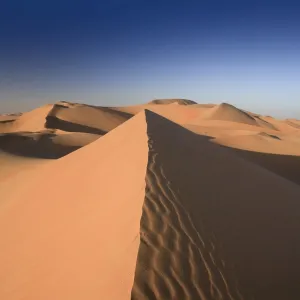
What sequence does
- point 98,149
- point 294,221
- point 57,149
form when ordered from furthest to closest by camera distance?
point 57,149
point 98,149
point 294,221

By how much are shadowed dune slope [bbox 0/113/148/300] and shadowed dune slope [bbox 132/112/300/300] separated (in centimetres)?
24

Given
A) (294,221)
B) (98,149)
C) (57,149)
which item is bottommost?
(57,149)

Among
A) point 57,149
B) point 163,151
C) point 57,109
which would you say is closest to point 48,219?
point 163,151

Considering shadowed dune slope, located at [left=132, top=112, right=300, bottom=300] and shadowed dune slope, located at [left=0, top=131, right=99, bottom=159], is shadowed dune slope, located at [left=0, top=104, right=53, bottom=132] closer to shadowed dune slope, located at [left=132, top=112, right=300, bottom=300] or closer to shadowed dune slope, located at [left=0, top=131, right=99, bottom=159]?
shadowed dune slope, located at [left=0, top=131, right=99, bottom=159]

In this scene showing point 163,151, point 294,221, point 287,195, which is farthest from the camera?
point 287,195

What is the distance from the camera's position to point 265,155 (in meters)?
13.8

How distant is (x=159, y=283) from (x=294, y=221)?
3.37 meters

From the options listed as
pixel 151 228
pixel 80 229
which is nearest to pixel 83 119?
pixel 80 229

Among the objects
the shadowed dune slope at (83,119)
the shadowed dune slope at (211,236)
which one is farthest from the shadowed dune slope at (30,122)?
the shadowed dune slope at (211,236)

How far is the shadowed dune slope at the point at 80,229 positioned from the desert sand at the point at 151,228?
0.02 metres

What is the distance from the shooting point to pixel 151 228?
3.77 metres

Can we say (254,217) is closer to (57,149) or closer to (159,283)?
(159,283)

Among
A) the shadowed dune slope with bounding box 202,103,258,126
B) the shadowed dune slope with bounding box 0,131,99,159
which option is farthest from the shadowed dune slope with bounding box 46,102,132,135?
the shadowed dune slope with bounding box 202,103,258,126

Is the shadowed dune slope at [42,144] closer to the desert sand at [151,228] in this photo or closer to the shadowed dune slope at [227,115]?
the desert sand at [151,228]
